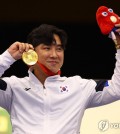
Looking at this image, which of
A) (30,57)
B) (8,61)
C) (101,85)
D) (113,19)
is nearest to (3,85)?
(8,61)

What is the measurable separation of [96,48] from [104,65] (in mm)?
251

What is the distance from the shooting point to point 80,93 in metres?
2.25

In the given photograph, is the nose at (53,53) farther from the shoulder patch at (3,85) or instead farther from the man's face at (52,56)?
the shoulder patch at (3,85)

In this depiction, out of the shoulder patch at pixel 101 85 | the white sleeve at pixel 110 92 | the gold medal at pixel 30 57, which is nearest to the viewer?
the gold medal at pixel 30 57

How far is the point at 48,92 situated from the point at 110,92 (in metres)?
0.32

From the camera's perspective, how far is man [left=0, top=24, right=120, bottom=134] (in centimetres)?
214

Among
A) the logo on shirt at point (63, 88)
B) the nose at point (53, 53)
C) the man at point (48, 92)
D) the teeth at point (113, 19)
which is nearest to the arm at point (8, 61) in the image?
the man at point (48, 92)

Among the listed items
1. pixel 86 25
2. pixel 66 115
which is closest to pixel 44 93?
pixel 66 115

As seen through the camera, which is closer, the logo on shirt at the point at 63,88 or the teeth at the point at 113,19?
the teeth at the point at 113,19

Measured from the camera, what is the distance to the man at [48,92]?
2.14 metres

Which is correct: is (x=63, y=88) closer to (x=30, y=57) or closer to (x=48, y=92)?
(x=48, y=92)

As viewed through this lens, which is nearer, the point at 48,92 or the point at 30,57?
the point at 30,57

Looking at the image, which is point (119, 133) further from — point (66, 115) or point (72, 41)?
point (72, 41)

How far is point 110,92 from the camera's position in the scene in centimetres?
219
